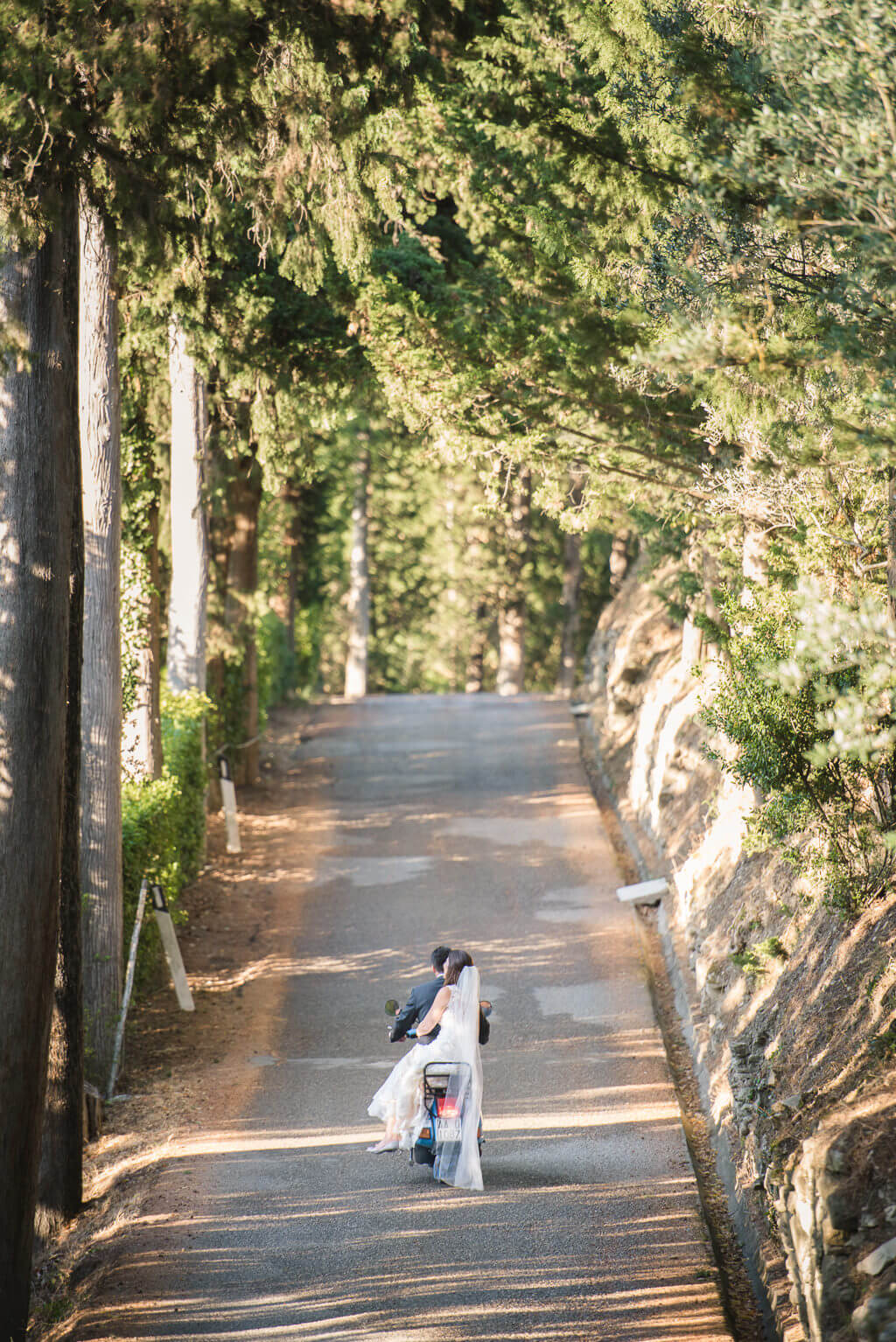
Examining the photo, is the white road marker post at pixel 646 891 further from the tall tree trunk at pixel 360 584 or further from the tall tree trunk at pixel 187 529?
the tall tree trunk at pixel 360 584

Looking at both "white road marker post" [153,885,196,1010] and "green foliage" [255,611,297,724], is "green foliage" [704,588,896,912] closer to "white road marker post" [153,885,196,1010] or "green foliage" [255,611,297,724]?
"white road marker post" [153,885,196,1010]

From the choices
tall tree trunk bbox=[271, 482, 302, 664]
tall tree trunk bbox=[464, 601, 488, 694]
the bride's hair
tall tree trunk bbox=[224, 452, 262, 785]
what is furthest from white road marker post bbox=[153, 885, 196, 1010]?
tall tree trunk bbox=[464, 601, 488, 694]

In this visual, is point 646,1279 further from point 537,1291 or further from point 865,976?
point 865,976

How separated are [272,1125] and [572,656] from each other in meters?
27.6

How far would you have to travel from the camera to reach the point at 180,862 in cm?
1536

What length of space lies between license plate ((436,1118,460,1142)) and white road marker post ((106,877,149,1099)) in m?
3.73

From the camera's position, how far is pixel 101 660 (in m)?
11.6

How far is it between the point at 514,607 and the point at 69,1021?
2804cm

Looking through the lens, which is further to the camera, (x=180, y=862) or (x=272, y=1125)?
(x=180, y=862)

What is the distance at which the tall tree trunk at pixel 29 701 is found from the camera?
25.9ft

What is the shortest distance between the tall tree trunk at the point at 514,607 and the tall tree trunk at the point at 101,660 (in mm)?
23104

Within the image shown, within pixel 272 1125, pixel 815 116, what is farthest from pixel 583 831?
pixel 815 116

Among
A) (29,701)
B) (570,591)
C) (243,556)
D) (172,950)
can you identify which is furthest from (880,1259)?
(570,591)

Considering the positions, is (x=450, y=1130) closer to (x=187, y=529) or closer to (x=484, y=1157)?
(x=484, y=1157)
